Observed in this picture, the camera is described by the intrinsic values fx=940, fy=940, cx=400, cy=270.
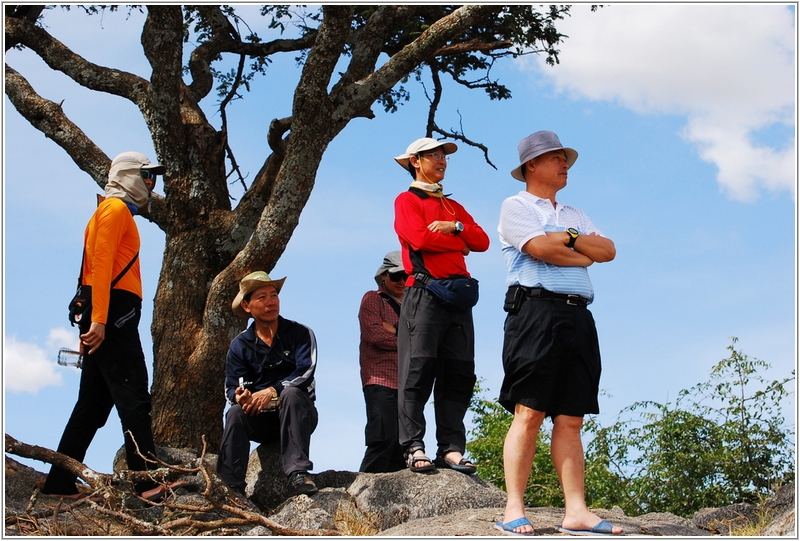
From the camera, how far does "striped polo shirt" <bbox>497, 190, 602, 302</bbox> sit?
18.5 feet

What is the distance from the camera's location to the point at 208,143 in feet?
33.2

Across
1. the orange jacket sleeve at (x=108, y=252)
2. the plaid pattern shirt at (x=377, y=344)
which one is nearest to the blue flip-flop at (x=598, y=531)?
the plaid pattern shirt at (x=377, y=344)

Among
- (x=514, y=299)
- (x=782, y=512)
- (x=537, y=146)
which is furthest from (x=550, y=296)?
(x=782, y=512)

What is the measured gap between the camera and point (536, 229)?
18.5 ft

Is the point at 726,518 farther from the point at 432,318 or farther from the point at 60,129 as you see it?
the point at 60,129

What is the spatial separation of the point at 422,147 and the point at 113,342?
290 cm

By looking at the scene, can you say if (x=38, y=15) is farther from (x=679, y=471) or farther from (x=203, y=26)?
(x=679, y=471)

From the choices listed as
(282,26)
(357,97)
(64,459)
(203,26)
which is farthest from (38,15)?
(64,459)

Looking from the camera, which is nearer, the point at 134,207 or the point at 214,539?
the point at 214,539

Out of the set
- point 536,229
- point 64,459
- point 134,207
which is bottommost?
point 64,459

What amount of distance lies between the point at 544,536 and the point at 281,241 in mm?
4646

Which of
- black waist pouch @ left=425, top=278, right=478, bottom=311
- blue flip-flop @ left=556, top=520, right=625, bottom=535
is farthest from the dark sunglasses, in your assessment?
blue flip-flop @ left=556, top=520, right=625, bottom=535

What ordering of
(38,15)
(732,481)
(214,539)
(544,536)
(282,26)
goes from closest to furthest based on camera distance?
(544,536) → (214,539) → (732,481) → (38,15) → (282,26)

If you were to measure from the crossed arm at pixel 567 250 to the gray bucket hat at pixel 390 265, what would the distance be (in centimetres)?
261
